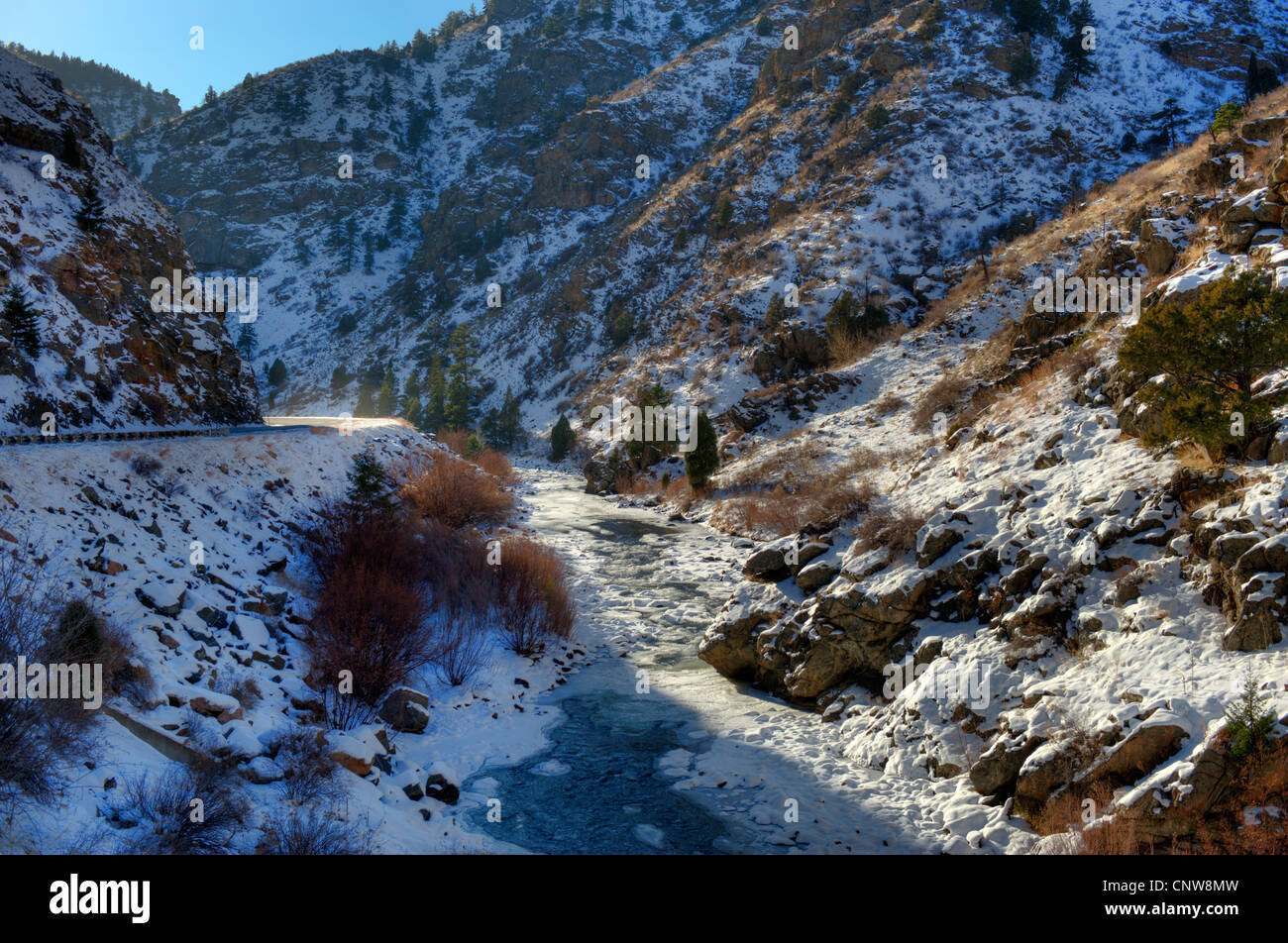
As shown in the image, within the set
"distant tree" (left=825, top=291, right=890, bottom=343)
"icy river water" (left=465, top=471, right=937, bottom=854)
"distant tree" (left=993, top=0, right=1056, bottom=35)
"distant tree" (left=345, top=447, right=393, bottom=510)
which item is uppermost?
"distant tree" (left=993, top=0, right=1056, bottom=35)

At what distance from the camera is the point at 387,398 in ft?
283

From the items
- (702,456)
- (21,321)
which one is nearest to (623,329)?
(702,456)

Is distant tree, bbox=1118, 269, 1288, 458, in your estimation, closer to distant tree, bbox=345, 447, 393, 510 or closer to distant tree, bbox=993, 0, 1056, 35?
distant tree, bbox=345, 447, 393, 510

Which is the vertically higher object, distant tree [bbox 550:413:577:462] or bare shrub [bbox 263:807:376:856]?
distant tree [bbox 550:413:577:462]

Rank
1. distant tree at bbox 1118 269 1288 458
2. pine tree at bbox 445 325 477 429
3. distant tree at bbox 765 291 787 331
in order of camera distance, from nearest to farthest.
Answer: distant tree at bbox 1118 269 1288 458
distant tree at bbox 765 291 787 331
pine tree at bbox 445 325 477 429

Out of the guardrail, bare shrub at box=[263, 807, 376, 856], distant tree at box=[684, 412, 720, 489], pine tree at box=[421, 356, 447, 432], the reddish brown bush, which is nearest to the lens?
bare shrub at box=[263, 807, 376, 856]

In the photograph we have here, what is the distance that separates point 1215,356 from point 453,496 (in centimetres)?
2460

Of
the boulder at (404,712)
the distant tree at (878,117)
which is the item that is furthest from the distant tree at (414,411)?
the boulder at (404,712)

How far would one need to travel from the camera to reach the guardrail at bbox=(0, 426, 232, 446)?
49.0 ft

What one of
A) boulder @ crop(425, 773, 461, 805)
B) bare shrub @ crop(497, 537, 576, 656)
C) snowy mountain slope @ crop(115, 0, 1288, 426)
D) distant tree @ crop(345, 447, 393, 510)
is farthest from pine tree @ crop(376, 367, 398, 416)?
boulder @ crop(425, 773, 461, 805)

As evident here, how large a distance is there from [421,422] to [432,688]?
6419 centimetres

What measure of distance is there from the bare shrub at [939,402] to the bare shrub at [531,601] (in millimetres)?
20689

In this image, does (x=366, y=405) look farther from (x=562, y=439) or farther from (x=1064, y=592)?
(x=1064, y=592)

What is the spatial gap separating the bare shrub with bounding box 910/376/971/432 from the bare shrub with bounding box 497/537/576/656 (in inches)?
815
